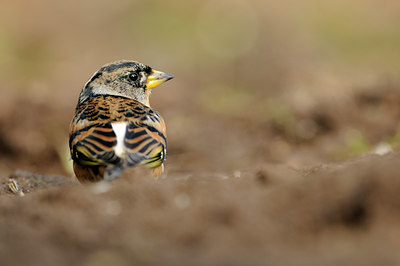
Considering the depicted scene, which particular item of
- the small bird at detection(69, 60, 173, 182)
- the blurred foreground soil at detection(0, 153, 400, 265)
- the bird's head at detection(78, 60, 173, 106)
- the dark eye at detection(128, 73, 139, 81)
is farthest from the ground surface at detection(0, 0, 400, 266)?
the dark eye at detection(128, 73, 139, 81)

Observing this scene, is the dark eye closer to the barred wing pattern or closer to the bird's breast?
the barred wing pattern

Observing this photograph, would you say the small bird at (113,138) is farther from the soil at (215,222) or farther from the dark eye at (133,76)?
the soil at (215,222)

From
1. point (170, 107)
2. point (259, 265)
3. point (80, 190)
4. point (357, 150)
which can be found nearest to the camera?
point (259, 265)

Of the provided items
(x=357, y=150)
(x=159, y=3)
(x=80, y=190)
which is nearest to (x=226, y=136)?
(x=357, y=150)

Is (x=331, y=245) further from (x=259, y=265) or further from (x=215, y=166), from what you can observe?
(x=215, y=166)

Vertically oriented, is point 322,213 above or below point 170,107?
below

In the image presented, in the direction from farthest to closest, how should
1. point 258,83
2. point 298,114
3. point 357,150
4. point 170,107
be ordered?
1. point 258,83
2. point 170,107
3. point 298,114
4. point 357,150
